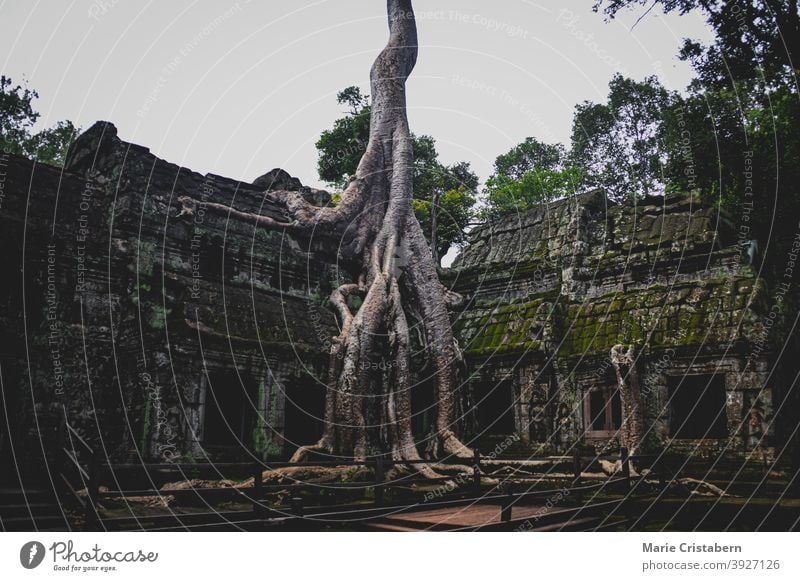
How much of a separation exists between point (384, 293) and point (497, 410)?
4.45 meters

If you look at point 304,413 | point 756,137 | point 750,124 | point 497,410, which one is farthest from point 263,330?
point 750,124

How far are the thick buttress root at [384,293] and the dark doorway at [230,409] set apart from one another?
134cm

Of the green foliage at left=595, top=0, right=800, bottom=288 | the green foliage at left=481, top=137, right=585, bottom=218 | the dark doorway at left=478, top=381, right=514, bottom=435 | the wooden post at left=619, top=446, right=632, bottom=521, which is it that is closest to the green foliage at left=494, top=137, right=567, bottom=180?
the green foliage at left=481, top=137, right=585, bottom=218

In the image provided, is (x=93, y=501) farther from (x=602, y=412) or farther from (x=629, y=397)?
(x=602, y=412)

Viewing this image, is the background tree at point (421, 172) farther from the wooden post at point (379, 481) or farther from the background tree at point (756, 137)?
the wooden post at point (379, 481)

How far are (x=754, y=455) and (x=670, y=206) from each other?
19.8 feet

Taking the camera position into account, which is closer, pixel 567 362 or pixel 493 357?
pixel 567 362

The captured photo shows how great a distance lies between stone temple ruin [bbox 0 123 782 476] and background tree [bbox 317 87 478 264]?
13.7 metres

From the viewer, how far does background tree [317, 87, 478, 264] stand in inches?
1142

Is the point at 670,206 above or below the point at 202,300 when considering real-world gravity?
above

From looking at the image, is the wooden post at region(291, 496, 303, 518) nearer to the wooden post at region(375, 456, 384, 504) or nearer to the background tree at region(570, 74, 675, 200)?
the wooden post at region(375, 456, 384, 504)
